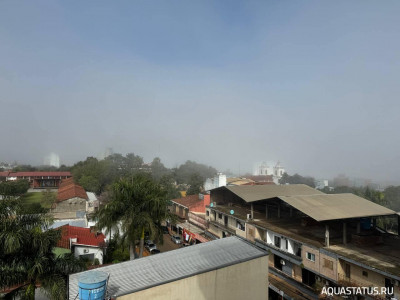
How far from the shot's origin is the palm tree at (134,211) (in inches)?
840

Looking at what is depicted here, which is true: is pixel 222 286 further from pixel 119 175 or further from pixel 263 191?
pixel 119 175

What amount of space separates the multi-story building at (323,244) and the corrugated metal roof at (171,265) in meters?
8.00

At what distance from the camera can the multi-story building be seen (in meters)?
19.1

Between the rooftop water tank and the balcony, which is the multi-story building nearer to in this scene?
the balcony

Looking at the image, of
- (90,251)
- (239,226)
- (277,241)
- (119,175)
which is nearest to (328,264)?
(277,241)

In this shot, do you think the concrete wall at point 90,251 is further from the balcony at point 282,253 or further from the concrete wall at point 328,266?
the concrete wall at point 328,266

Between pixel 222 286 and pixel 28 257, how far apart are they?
9129 millimetres

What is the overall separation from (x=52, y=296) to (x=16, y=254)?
2.29 m

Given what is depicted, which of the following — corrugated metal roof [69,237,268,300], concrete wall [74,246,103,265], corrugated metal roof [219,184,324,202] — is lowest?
concrete wall [74,246,103,265]

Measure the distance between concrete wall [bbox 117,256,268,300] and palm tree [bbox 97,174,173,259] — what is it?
811 cm

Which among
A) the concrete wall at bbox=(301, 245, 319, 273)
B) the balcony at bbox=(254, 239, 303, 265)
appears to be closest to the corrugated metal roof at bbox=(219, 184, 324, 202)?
the balcony at bbox=(254, 239, 303, 265)

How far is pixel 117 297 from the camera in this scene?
11.6 meters

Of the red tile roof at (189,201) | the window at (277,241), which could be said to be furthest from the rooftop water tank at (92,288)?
the red tile roof at (189,201)

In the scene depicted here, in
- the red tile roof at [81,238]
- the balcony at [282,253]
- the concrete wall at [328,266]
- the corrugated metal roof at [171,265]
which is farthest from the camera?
the red tile roof at [81,238]
